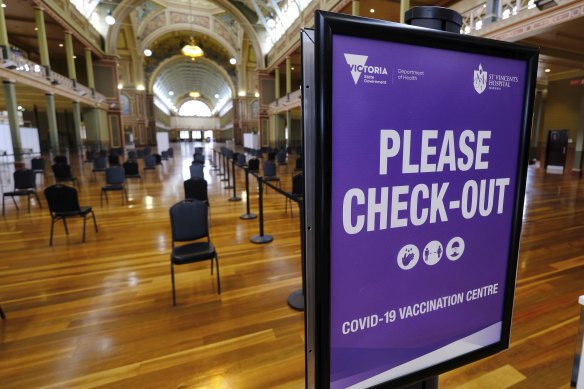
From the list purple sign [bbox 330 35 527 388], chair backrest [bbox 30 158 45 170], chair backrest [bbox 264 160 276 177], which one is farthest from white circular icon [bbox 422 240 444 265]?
chair backrest [bbox 30 158 45 170]

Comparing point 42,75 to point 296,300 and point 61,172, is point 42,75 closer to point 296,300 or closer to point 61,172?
point 61,172

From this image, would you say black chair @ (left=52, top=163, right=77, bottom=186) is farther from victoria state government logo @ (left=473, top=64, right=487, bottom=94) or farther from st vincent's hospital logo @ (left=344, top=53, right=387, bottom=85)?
victoria state government logo @ (left=473, top=64, right=487, bottom=94)

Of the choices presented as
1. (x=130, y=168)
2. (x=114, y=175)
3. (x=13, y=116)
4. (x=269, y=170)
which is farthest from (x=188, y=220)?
(x=13, y=116)

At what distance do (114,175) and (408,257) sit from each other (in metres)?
7.25

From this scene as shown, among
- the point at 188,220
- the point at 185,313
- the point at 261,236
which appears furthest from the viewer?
the point at 261,236

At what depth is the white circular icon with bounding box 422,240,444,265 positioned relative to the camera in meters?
0.87

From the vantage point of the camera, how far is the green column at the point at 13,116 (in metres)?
12.1

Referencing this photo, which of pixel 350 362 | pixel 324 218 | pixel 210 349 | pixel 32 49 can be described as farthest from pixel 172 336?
pixel 32 49

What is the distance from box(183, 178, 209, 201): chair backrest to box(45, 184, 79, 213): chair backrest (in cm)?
154

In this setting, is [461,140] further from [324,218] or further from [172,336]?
[172,336]

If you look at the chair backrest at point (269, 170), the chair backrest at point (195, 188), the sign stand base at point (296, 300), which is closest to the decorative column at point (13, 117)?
the chair backrest at point (269, 170)

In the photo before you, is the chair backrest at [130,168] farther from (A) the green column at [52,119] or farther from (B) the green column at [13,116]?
(A) the green column at [52,119]

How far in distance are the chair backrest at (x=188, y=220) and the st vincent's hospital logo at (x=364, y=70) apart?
9.47ft

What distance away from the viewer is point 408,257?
849 mm
